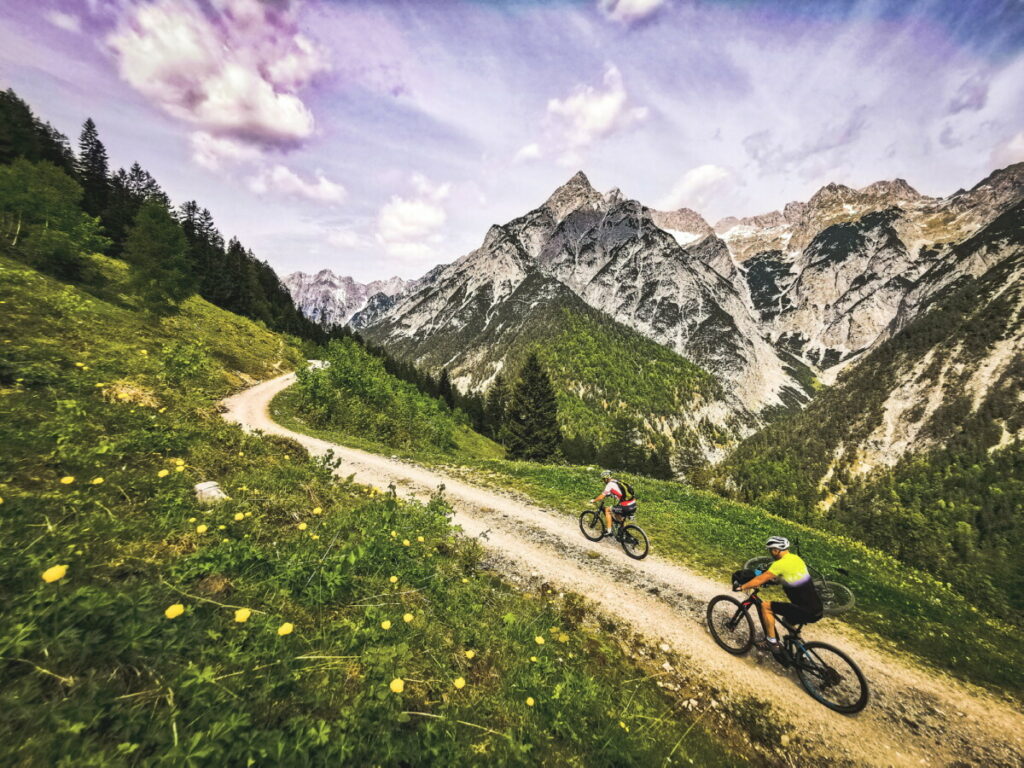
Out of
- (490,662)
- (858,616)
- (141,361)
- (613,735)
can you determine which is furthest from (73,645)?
(141,361)

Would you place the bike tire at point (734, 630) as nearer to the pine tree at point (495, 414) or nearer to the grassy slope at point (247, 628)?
the grassy slope at point (247, 628)

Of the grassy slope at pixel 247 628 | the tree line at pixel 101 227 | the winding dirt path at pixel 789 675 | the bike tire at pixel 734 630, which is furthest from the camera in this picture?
the tree line at pixel 101 227

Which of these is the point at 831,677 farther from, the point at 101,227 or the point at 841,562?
the point at 101,227

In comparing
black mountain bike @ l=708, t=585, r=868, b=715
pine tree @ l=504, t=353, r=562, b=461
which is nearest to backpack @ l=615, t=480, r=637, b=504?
black mountain bike @ l=708, t=585, r=868, b=715

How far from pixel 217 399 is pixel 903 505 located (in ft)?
528

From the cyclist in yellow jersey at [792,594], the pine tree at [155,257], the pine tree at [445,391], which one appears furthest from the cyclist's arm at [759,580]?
the pine tree at [445,391]

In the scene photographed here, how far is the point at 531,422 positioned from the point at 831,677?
41.4m

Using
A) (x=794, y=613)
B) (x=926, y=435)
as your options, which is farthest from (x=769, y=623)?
(x=926, y=435)

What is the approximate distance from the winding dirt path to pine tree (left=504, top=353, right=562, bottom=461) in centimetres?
3427

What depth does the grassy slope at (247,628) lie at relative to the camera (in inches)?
120

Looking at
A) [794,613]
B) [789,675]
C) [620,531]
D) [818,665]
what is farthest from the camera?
[620,531]

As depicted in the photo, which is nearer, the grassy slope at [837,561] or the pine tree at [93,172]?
the grassy slope at [837,561]

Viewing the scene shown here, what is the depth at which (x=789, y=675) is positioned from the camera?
307 inches

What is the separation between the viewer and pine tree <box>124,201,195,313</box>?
99.8 ft
